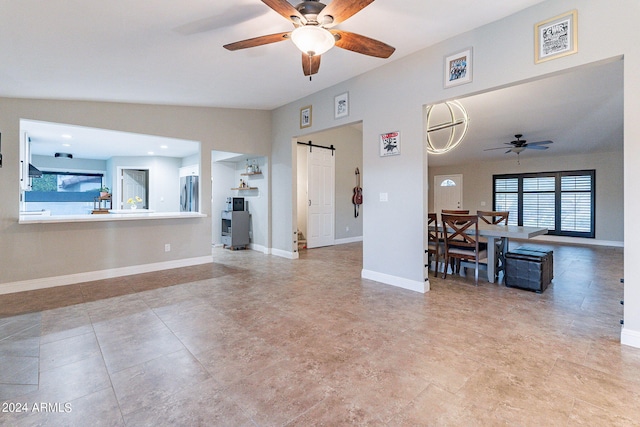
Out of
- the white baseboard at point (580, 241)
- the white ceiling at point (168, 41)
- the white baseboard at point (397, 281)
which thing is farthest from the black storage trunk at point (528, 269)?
the white baseboard at point (580, 241)

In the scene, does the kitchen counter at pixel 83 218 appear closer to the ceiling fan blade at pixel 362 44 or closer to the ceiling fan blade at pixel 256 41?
the ceiling fan blade at pixel 256 41

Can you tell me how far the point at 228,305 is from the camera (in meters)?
3.14

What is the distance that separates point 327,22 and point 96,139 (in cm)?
594

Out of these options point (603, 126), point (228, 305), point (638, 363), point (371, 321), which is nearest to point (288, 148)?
point (228, 305)

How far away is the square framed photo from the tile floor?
239 centimetres

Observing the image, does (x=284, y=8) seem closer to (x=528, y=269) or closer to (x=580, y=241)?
(x=528, y=269)

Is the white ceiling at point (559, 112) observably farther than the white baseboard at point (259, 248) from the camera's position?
No

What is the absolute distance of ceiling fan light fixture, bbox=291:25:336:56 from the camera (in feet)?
7.10

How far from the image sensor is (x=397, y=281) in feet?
12.5

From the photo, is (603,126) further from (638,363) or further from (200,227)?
(200,227)

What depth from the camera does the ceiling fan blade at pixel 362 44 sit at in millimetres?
2377

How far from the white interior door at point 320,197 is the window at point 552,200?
5629 millimetres

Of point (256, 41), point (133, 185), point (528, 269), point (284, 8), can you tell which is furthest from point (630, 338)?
point (133, 185)

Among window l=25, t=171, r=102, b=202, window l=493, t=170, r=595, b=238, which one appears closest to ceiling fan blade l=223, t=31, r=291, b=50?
window l=25, t=171, r=102, b=202
